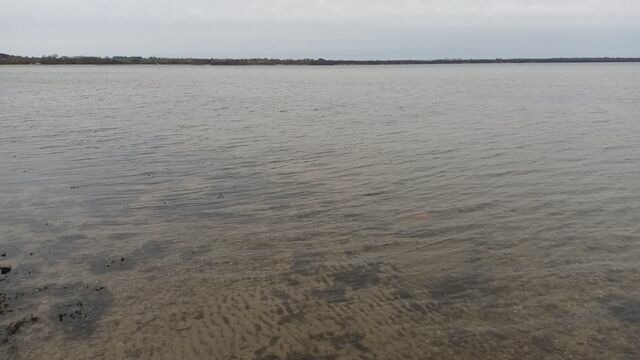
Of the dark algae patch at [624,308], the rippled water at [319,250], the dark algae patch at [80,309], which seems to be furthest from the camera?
the dark algae patch at [624,308]

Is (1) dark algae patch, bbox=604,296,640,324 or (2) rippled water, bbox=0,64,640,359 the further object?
(1) dark algae patch, bbox=604,296,640,324

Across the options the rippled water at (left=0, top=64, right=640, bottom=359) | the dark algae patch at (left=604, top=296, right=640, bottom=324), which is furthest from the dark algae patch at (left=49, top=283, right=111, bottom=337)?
the dark algae patch at (left=604, top=296, right=640, bottom=324)

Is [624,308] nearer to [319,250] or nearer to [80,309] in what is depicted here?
[319,250]

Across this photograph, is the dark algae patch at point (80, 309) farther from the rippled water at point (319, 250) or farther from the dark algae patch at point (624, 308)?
the dark algae patch at point (624, 308)

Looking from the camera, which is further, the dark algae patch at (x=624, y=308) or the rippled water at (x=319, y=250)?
the dark algae patch at (x=624, y=308)

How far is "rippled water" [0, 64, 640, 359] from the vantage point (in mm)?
8062

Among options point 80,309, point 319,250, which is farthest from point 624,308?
point 80,309

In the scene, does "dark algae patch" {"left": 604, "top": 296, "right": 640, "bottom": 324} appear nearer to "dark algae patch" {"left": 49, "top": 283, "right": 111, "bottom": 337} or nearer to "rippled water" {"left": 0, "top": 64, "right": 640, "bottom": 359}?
"rippled water" {"left": 0, "top": 64, "right": 640, "bottom": 359}

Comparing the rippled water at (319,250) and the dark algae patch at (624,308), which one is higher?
the rippled water at (319,250)

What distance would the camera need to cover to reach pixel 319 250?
11.4m

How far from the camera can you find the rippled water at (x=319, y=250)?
806cm

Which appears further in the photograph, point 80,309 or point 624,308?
point 624,308

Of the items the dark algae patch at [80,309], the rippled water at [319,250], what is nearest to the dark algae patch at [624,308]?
the rippled water at [319,250]

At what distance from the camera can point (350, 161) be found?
2069 cm
